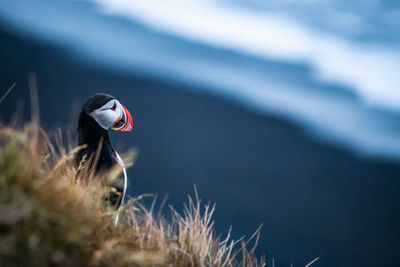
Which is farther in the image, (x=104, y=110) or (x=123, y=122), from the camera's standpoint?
(x=123, y=122)

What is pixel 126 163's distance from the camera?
2.39 m

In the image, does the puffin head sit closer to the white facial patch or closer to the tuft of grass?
the white facial patch

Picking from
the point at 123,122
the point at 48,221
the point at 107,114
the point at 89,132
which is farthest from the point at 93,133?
the point at 48,221

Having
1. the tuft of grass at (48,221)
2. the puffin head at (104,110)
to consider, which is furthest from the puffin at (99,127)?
the tuft of grass at (48,221)

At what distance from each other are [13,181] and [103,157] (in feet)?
4.31

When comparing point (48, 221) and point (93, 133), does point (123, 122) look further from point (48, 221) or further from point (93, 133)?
point (48, 221)

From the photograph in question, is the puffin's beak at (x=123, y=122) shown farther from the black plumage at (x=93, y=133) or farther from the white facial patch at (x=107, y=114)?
the black plumage at (x=93, y=133)

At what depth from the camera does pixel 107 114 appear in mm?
2898

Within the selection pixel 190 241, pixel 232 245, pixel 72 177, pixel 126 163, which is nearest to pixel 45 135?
pixel 72 177

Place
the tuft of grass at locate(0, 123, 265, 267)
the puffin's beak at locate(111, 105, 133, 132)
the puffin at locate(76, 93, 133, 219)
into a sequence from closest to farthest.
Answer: the tuft of grass at locate(0, 123, 265, 267), the puffin at locate(76, 93, 133, 219), the puffin's beak at locate(111, 105, 133, 132)

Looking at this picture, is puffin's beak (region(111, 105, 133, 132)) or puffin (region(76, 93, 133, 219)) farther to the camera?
puffin's beak (region(111, 105, 133, 132))

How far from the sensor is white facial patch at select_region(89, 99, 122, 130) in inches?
113

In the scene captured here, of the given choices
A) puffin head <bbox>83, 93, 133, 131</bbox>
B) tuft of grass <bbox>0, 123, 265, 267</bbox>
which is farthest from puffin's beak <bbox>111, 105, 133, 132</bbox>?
tuft of grass <bbox>0, 123, 265, 267</bbox>

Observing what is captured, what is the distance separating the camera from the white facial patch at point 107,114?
9.43 feet
